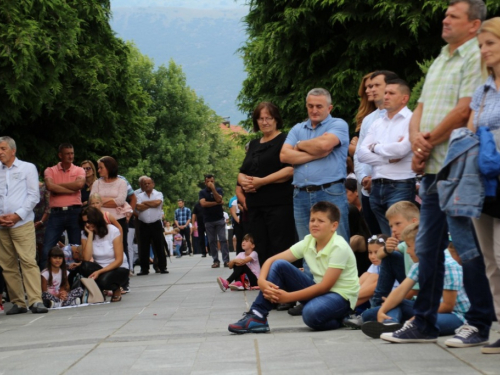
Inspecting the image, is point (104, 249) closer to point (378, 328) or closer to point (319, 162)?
point (319, 162)

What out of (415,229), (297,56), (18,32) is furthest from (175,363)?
(297,56)

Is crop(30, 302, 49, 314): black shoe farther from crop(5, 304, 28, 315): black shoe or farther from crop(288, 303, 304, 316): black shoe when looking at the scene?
crop(288, 303, 304, 316): black shoe

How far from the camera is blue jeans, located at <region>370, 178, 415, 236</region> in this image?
28.4 ft

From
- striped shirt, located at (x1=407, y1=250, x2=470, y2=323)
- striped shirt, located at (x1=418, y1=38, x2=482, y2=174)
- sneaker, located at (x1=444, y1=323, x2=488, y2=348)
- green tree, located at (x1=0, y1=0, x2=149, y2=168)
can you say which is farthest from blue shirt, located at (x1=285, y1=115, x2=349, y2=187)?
green tree, located at (x1=0, y1=0, x2=149, y2=168)

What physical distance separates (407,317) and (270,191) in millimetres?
3778

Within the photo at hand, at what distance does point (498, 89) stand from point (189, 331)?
3.74 m

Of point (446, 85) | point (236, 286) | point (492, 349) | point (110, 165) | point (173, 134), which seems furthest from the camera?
point (173, 134)

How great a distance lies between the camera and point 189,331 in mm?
8547

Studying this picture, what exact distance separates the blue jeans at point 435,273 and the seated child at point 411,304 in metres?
0.46

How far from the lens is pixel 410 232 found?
24.1 ft

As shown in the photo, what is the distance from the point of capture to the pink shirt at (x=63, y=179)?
46.9 ft

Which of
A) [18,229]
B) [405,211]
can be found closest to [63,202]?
[18,229]

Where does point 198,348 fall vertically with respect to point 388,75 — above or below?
below

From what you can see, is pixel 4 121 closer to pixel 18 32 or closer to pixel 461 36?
pixel 18 32
